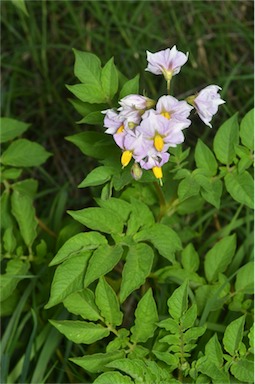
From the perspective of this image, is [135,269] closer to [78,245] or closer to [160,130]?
[78,245]

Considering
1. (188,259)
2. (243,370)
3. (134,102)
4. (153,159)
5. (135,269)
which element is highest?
(134,102)

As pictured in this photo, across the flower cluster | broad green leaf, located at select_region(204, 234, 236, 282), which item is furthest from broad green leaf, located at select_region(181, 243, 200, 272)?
the flower cluster

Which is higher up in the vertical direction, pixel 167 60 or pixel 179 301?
pixel 167 60

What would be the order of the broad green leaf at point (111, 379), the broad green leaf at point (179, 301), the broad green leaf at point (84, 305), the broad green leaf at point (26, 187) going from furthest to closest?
the broad green leaf at point (26, 187), the broad green leaf at point (84, 305), the broad green leaf at point (179, 301), the broad green leaf at point (111, 379)

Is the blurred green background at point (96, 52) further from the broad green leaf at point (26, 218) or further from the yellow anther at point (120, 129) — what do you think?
the yellow anther at point (120, 129)

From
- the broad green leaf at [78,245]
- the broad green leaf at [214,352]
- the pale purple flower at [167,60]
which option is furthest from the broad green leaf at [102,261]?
the pale purple flower at [167,60]

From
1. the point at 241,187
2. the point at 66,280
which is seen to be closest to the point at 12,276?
the point at 66,280

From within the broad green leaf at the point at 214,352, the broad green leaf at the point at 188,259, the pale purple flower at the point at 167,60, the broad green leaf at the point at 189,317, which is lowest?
the broad green leaf at the point at 214,352
